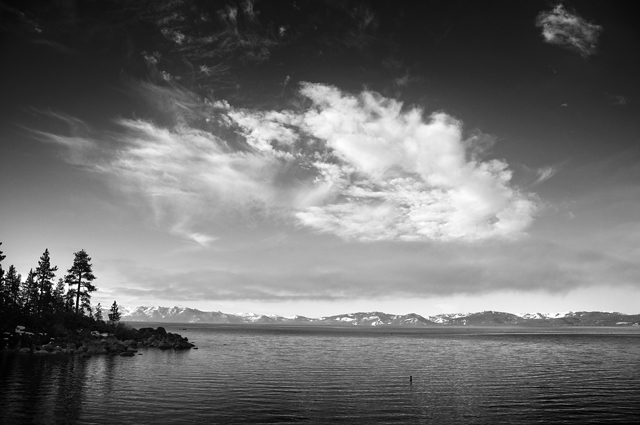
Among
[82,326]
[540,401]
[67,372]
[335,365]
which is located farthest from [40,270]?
[540,401]

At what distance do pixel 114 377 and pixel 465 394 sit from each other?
43946 millimetres

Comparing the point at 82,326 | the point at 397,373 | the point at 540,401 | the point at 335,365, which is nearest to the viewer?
the point at 540,401

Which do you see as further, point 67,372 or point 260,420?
point 67,372

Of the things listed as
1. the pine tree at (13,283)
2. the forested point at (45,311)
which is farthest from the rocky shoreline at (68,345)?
the pine tree at (13,283)

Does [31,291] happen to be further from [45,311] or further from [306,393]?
[306,393]

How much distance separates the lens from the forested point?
79.7m

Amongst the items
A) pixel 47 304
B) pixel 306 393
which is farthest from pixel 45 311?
pixel 306 393

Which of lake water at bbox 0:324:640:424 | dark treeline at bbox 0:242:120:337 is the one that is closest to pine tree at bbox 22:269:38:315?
dark treeline at bbox 0:242:120:337

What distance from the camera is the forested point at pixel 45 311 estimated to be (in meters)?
79.7

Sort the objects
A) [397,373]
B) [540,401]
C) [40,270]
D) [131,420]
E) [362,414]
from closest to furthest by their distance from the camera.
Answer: [131,420], [362,414], [540,401], [397,373], [40,270]

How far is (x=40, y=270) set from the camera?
368ft

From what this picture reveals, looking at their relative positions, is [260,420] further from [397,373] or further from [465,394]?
[397,373]

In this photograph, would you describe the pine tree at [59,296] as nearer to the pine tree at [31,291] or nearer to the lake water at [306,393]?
the pine tree at [31,291]

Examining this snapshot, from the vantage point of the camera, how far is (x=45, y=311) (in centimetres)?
9719
